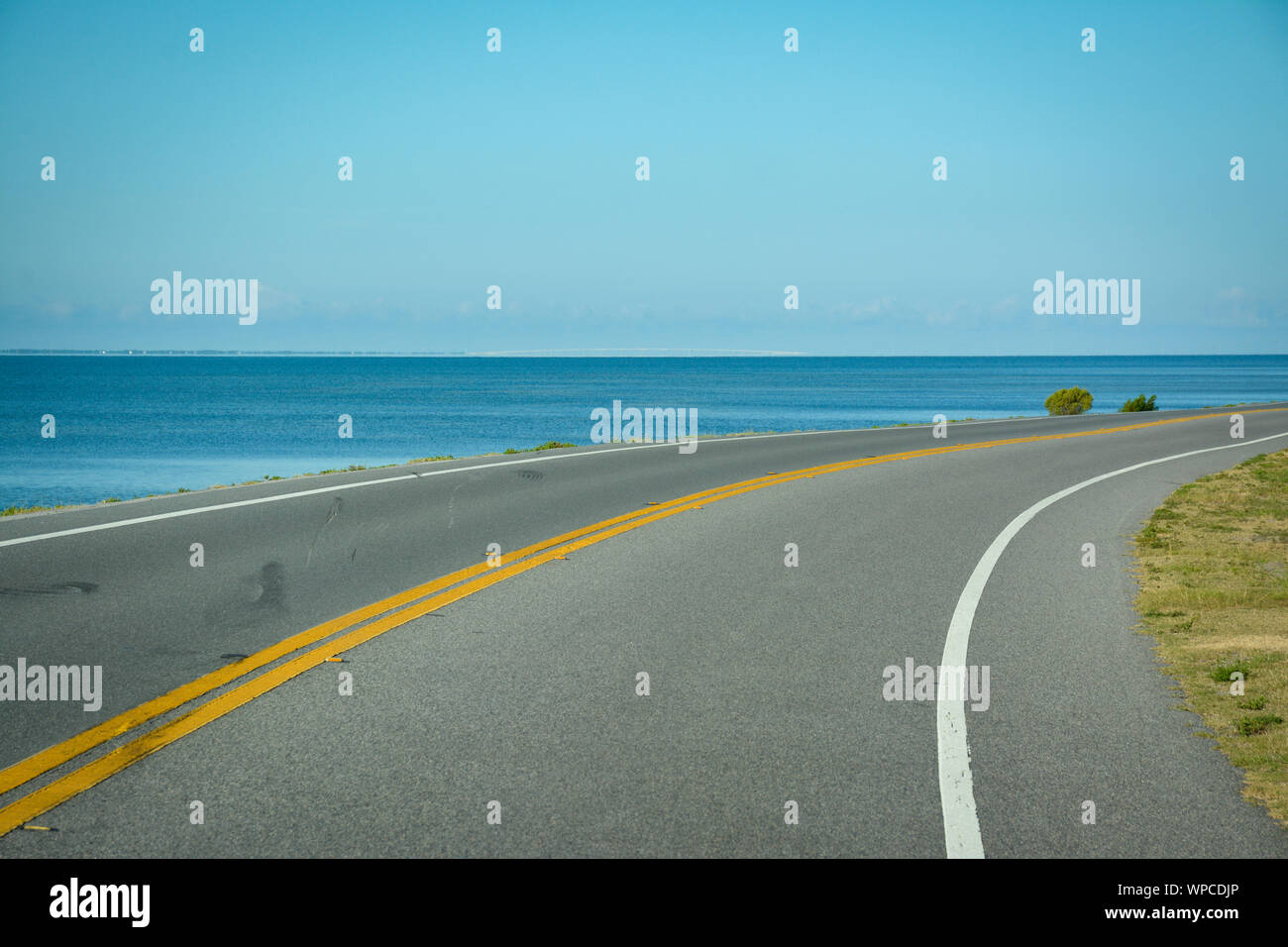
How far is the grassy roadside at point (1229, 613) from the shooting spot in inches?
200

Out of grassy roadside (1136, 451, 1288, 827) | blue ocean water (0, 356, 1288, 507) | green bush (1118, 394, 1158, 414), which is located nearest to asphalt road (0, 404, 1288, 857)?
grassy roadside (1136, 451, 1288, 827)

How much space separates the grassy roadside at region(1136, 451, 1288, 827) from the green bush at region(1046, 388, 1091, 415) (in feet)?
104

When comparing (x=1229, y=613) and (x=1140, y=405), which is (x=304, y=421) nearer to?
(x=1140, y=405)

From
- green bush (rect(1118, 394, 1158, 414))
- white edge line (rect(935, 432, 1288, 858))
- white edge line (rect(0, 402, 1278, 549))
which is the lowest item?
white edge line (rect(935, 432, 1288, 858))

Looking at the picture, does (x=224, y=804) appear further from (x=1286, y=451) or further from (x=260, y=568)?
(x=1286, y=451)

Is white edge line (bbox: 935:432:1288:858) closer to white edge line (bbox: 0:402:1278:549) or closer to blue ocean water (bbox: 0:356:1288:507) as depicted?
white edge line (bbox: 0:402:1278:549)

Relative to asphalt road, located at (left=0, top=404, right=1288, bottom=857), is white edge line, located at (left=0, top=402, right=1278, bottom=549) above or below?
above

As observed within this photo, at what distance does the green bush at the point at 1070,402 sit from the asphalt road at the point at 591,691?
35.6 metres

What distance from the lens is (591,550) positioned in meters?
9.75

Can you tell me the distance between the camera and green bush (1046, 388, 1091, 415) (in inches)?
1762

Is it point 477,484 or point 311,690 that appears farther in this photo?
point 477,484

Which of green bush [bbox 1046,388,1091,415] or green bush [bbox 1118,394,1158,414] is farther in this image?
green bush [bbox 1118,394,1158,414]

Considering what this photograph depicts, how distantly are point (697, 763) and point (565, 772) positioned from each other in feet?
2.01
